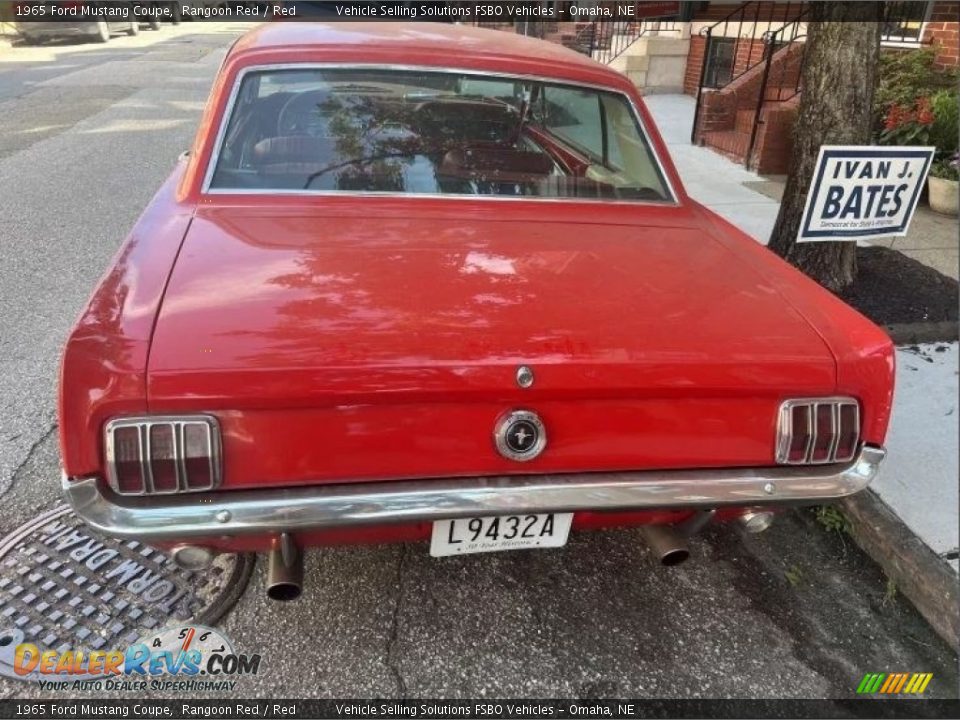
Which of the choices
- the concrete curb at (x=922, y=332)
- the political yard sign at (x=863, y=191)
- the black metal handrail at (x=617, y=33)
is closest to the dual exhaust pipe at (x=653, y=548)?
the political yard sign at (x=863, y=191)

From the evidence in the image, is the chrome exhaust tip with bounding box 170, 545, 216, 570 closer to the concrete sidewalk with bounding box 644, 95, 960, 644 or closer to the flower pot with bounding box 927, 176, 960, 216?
the concrete sidewalk with bounding box 644, 95, 960, 644

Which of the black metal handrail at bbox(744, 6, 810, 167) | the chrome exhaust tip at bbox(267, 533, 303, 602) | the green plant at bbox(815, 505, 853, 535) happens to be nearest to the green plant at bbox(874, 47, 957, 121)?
the black metal handrail at bbox(744, 6, 810, 167)

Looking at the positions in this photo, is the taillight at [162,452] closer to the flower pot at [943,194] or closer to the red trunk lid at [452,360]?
the red trunk lid at [452,360]

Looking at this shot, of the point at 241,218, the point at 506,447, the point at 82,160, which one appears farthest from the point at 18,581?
the point at 82,160

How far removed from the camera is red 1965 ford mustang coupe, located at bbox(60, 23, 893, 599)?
1.72 meters

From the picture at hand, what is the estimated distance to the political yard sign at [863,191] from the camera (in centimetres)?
360

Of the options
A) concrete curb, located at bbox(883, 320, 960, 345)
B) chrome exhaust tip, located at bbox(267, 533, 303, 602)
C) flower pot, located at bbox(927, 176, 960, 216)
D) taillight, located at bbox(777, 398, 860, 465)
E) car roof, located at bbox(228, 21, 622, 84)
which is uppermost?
car roof, located at bbox(228, 21, 622, 84)

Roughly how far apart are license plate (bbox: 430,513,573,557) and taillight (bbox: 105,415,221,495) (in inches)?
24.8

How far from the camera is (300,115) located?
107 inches

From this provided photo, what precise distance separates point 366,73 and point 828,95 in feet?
9.65

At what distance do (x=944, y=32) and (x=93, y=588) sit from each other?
8.66 metres

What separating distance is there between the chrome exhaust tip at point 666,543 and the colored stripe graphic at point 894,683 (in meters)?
0.76

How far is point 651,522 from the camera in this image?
2188 millimetres
